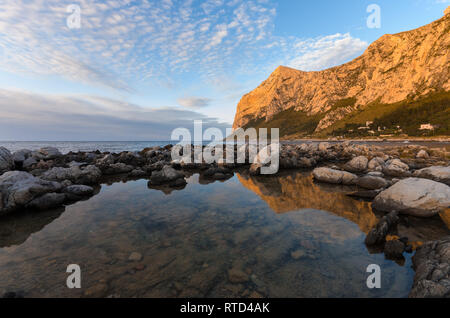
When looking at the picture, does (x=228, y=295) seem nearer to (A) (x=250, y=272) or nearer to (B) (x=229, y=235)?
(A) (x=250, y=272)

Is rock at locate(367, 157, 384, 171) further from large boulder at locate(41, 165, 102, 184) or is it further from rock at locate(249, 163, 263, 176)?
large boulder at locate(41, 165, 102, 184)

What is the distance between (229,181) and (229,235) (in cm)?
935

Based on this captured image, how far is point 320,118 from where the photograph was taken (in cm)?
16138

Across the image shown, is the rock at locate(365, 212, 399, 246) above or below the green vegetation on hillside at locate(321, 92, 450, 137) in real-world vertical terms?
below

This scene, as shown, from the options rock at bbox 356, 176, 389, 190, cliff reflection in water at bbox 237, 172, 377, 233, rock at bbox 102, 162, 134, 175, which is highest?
rock at bbox 102, 162, 134, 175

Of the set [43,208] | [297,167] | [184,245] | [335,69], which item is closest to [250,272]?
[184,245]

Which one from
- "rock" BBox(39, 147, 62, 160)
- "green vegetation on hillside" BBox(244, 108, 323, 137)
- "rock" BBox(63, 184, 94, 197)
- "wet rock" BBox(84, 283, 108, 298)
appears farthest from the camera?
"green vegetation on hillside" BBox(244, 108, 323, 137)

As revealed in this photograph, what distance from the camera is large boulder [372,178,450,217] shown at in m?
7.66

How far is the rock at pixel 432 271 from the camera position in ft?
11.3

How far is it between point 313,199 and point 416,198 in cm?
418

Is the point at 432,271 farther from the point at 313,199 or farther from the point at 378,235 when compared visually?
the point at 313,199

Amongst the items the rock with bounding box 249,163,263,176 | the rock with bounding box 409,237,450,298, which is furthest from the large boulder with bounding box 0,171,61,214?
the rock with bounding box 409,237,450,298

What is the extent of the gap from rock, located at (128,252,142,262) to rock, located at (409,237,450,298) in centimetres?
658

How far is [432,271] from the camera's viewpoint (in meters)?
3.97
